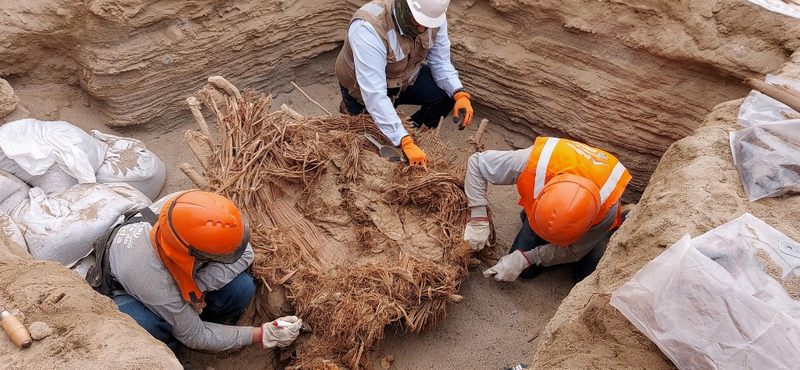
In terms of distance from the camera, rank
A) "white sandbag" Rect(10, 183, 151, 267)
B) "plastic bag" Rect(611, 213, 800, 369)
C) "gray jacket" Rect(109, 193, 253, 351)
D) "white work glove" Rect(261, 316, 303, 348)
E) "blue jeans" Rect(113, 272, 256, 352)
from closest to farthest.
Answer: "plastic bag" Rect(611, 213, 800, 369) < "gray jacket" Rect(109, 193, 253, 351) < "blue jeans" Rect(113, 272, 256, 352) < "white work glove" Rect(261, 316, 303, 348) < "white sandbag" Rect(10, 183, 151, 267)

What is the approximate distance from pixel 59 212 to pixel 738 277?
3.53m

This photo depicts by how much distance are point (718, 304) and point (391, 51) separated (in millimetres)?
2796

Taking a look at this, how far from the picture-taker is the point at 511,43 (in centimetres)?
469

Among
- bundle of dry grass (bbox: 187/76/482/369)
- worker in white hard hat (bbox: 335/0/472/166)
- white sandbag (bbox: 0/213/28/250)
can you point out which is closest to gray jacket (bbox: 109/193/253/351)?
bundle of dry grass (bbox: 187/76/482/369)

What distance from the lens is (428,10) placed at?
3.69 metres

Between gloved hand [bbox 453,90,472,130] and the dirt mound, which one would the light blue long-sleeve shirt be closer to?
gloved hand [bbox 453,90,472,130]

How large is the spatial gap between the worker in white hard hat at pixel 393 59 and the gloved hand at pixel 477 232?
1.94 feet

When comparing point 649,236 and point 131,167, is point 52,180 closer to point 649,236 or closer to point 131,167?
point 131,167

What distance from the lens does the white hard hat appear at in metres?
3.66

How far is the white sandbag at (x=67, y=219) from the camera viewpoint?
10.3 feet

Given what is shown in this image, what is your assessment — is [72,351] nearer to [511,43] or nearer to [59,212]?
[59,212]

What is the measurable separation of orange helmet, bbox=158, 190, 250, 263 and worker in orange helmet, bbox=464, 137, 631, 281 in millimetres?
1534

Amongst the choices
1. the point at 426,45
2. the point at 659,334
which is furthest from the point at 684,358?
the point at 426,45

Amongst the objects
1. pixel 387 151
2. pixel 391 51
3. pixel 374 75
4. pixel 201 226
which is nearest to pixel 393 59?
pixel 391 51
